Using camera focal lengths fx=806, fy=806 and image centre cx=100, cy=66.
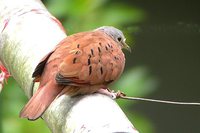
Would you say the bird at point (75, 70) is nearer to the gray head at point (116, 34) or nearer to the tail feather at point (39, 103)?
the tail feather at point (39, 103)

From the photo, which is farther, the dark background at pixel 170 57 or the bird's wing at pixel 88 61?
the dark background at pixel 170 57

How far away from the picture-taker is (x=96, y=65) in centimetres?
209

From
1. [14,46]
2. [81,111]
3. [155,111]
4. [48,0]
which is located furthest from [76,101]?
[155,111]

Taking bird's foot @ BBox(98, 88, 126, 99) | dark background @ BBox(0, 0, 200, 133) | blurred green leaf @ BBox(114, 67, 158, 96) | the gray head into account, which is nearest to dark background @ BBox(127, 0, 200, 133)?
dark background @ BBox(0, 0, 200, 133)

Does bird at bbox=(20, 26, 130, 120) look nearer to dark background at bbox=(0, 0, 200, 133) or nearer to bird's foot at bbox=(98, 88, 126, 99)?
bird's foot at bbox=(98, 88, 126, 99)

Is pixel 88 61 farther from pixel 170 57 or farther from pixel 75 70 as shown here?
pixel 170 57

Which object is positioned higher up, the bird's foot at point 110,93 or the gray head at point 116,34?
the bird's foot at point 110,93

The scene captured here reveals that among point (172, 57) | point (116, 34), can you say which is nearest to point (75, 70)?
point (116, 34)

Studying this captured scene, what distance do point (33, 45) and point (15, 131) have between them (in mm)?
236

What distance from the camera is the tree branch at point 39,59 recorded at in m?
1.65

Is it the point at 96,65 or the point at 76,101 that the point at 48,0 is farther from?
the point at 76,101

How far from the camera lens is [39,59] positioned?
6.78ft

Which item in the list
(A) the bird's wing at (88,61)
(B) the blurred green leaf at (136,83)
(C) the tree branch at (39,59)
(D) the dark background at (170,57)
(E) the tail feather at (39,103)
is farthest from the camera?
(D) the dark background at (170,57)

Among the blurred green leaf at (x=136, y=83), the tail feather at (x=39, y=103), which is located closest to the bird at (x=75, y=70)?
the tail feather at (x=39, y=103)
